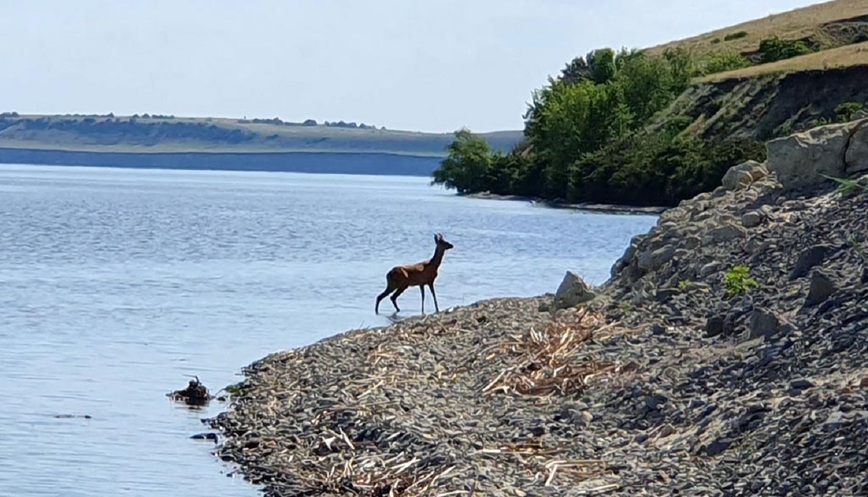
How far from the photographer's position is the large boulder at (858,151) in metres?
19.9

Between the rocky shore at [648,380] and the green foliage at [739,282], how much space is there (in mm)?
27

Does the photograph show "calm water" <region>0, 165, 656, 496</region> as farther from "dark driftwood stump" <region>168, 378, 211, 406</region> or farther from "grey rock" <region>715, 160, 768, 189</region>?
"grey rock" <region>715, 160, 768, 189</region>

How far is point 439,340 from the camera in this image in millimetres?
22547

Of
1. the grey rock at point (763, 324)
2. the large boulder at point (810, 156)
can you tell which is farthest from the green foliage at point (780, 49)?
the grey rock at point (763, 324)

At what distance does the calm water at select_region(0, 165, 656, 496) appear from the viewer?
1753cm

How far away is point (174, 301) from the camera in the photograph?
35.1 meters

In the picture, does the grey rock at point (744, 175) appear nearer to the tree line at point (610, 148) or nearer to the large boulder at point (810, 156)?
the large boulder at point (810, 156)

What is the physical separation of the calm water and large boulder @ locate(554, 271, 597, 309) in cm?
460

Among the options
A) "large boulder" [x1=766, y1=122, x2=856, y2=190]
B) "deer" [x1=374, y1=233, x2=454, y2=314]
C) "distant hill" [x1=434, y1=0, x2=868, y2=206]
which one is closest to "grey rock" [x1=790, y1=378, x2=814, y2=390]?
"large boulder" [x1=766, y1=122, x2=856, y2=190]

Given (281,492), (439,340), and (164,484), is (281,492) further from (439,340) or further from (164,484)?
(439,340)

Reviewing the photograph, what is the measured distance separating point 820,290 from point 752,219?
14.4ft

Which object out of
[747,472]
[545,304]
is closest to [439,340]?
[545,304]

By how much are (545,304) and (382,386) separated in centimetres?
506

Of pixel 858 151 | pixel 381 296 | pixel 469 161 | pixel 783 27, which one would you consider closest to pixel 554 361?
pixel 858 151
